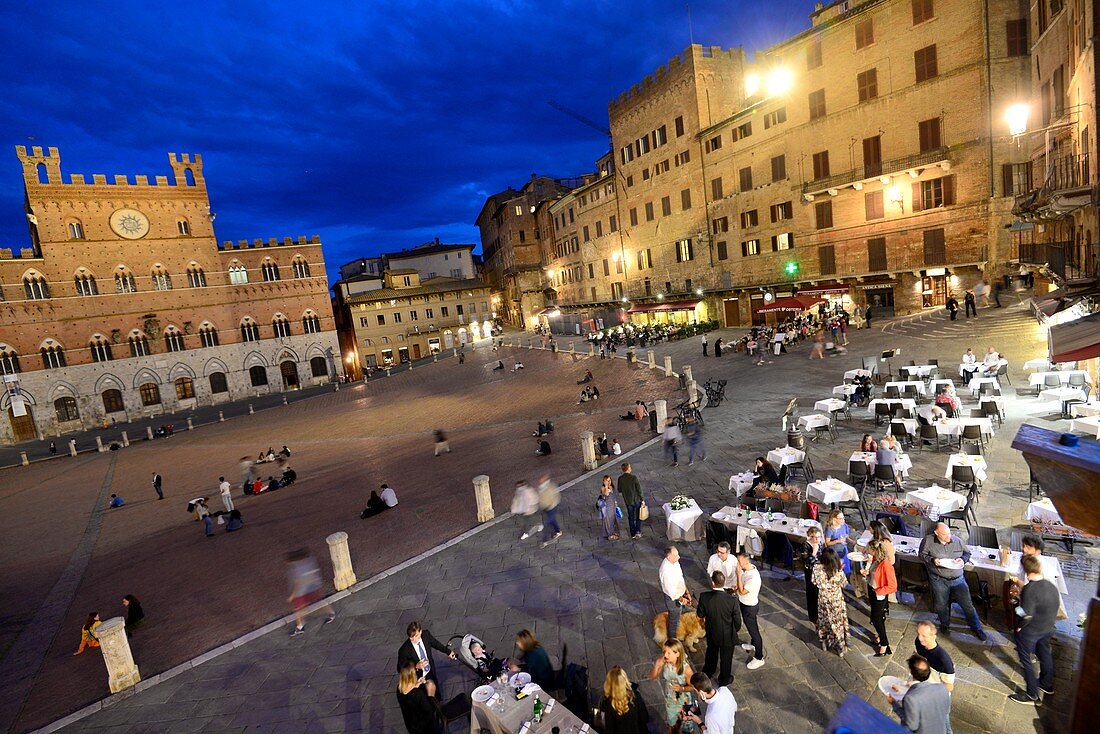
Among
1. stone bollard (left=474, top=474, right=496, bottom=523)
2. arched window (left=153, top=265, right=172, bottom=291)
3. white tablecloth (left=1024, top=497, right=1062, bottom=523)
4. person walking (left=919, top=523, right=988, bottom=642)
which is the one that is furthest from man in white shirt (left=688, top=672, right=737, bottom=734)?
arched window (left=153, top=265, right=172, bottom=291)

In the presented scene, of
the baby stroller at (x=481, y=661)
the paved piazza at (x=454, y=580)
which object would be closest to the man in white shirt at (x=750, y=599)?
the paved piazza at (x=454, y=580)

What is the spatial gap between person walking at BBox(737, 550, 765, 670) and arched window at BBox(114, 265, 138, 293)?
51.2 meters

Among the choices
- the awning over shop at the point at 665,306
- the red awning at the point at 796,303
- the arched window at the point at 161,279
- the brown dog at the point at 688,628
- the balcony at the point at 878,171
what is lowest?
the brown dog at the point at 688,628

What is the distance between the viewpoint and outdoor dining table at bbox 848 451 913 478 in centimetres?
950

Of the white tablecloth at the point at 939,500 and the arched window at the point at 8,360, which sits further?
the arched window at the point at 8,360

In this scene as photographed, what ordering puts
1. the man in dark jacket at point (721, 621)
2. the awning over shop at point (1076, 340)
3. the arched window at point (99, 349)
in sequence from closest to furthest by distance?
the man in dark jacket at point (721, 621)
the awning over shop at point (1076, 340)
the arched window at point (99, 349)

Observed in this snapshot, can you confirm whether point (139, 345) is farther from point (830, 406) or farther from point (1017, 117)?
point (1017, 117)

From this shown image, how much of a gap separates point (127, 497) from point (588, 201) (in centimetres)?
4075

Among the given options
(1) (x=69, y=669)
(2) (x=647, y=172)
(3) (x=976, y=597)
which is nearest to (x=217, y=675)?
(1) (x=69, y=669)

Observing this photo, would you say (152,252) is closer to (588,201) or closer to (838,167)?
(588,201)

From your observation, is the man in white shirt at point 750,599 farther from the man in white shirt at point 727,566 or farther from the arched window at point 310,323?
the arched window at point 310,323

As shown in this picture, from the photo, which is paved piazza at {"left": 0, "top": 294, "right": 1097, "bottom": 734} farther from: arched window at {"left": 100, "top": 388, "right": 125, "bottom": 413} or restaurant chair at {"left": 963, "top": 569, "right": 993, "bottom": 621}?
arched window at {"left": 100, "top": 388, "right": 125, "bottom": 413}

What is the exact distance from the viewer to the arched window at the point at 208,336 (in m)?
44.9

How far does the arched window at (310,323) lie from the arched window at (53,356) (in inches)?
658
